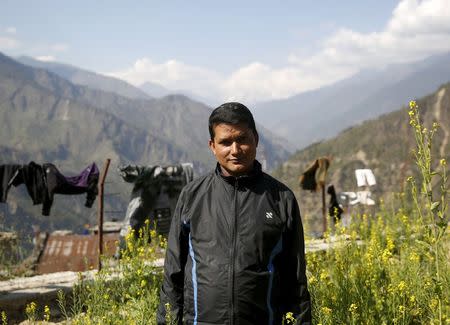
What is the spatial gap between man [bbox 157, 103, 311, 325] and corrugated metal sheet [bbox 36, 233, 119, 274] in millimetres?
7873

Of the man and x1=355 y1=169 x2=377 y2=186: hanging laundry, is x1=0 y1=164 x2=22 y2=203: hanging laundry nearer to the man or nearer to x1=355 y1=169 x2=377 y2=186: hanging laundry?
x1=355 y1=169 x2=377 y2=186: hanging laundry

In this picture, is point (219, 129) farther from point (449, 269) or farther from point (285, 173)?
point (285, 173)

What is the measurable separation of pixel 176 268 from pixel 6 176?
8581mm

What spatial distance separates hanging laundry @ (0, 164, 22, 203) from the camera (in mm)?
9893

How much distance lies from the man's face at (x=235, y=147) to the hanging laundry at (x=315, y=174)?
8.33 metres

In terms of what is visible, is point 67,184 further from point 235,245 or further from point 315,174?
point 235,245

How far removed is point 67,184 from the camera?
420 inches

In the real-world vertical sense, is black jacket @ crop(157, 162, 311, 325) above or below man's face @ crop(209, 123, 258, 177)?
below

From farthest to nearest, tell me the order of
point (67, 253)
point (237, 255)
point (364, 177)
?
point (67, 253), point (364, 177), point (237, 255)

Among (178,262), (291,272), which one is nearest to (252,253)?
(291,272)

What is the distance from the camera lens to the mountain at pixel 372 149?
96875mm

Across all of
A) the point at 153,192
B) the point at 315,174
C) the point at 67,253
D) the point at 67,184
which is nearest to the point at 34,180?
the point at 67,184

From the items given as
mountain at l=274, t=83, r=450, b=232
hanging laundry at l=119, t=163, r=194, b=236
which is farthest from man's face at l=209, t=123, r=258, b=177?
mountain at l=274, t=83, r=450, b=232

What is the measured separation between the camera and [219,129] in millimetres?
2512
